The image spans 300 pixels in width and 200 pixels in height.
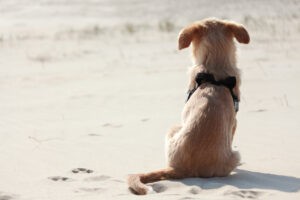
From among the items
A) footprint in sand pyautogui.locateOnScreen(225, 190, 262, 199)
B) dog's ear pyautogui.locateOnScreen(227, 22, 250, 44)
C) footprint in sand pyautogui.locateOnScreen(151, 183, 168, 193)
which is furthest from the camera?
dog's ear pyautogui.locateOnScreen(227, 22, 250, 44)

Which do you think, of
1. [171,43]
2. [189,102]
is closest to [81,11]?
[171,43]

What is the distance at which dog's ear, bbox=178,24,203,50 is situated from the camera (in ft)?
21.7

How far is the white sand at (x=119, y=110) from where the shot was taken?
241 inches

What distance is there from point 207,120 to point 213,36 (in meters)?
0.94

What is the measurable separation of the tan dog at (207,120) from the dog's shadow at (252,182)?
0.37 ft

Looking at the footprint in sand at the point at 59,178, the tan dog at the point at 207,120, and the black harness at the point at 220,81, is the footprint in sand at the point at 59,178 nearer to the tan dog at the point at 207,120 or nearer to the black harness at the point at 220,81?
the tan dog at the point at 207,120

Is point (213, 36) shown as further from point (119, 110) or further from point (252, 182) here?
point (119, 110)

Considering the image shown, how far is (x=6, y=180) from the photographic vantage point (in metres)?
6.33

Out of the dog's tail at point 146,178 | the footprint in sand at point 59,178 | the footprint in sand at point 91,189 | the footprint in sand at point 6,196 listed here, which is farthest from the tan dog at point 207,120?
the footprint in sand at point 6,196

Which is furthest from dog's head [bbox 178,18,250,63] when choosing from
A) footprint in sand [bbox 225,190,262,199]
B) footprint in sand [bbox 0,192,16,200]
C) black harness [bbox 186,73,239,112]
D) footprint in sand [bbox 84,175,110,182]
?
footprint in sand [bbox 0,192,16,200]

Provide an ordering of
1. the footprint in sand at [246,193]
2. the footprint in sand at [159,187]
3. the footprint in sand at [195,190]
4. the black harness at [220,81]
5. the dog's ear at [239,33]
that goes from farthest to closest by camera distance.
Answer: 1. the dog's ear at [239,33]
2. the black harness at [220,81]
3. the footprint in sand at [159,187]
4. the footprint in sand at [195,190]
5. the footprint in sand at [246,193]

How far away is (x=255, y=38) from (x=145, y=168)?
11.7 meters

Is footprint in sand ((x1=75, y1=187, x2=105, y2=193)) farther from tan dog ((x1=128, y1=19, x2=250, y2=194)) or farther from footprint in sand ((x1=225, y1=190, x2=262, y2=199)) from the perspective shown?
footprint in sand ((x1=225, y1=190, x2=262, y2=199))

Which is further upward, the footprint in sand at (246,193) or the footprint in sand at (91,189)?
the footprint in sand at (91,189)
